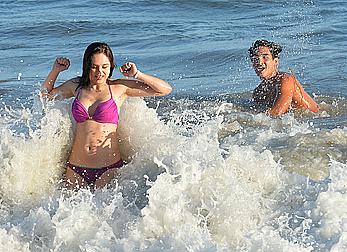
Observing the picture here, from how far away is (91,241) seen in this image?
5.16m

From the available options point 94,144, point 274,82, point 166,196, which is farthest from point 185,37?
point 166,196

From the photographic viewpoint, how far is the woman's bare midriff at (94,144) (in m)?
5.99

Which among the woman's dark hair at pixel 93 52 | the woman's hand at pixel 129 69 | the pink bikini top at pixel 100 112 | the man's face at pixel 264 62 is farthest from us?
the man's face at pixel 264 62

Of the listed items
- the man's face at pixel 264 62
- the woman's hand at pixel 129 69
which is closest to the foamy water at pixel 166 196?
the woman's hand at pixel 129 69

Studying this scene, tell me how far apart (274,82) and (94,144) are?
2.99 meters

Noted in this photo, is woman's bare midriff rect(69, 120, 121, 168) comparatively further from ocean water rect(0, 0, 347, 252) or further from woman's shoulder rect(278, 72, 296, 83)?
woman's shoulder rect(278, 72, 296, 83)

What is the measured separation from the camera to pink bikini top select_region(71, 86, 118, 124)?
19.5 ft

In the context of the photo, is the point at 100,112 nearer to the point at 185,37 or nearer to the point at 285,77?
the point at 285,77

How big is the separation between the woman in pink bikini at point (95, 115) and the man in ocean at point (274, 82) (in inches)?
97.4

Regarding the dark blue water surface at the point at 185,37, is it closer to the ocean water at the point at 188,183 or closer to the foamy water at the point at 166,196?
the ocean water at the point at 188,183

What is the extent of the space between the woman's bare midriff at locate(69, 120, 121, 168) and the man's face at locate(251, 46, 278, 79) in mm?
2670

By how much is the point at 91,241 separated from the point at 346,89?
18.4ft

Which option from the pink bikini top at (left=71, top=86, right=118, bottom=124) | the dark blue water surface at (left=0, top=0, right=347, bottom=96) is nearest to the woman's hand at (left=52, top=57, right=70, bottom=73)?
the pink bikini top at (left=71, top=86, right=118, bottom=124)

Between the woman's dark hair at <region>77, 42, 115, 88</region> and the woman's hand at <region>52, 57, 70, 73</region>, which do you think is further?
the woman's hand at <region>52, 57, 70, 73</region>
